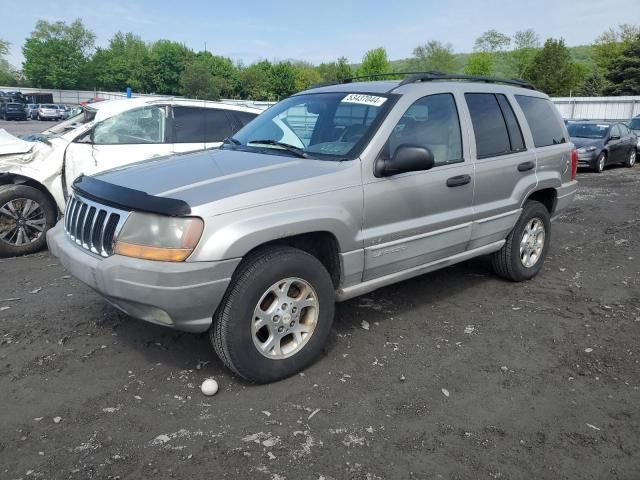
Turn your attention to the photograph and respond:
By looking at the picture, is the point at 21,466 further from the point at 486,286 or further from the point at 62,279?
the point at 486,286

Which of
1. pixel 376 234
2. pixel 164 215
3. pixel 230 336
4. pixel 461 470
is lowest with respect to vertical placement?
pixel 461 470

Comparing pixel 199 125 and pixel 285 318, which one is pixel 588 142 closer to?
pixel 199 125

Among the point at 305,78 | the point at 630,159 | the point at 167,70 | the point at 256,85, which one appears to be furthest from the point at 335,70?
the point at 630,159

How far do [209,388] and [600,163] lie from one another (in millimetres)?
15541

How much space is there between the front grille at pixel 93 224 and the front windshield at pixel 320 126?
4.28ft

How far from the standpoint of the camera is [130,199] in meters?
3.08

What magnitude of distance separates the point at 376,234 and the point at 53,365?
2.36 meters

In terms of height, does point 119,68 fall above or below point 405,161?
above

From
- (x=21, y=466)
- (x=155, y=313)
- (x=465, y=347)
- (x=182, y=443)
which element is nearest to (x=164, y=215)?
(x=155, y=313)

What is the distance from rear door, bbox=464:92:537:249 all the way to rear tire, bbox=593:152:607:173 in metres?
12.2

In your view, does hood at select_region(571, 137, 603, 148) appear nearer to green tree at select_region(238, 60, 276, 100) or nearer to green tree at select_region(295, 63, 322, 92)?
green tree at select_region(238, 60, 276, 100)

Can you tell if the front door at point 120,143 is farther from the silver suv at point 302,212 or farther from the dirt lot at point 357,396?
the silver suv at point 302,212

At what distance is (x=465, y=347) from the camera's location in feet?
13.1

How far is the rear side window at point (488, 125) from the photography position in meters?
4.51
